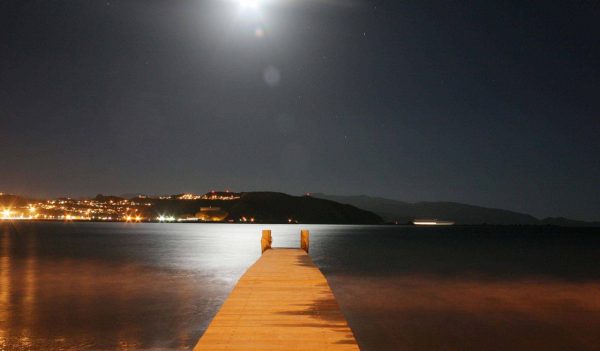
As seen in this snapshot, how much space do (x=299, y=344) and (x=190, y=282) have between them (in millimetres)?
23489

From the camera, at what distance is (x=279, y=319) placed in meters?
11.7

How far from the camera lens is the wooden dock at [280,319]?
9.73 meters

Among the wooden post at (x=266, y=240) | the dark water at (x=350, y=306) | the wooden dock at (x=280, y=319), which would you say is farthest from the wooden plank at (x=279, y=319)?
the wooden post at (x=266, y=240)

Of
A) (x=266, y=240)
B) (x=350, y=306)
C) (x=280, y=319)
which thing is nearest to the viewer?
(x=280, y=319)

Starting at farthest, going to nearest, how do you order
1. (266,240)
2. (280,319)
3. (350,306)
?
(266,240) → (350,306) → (280,319)

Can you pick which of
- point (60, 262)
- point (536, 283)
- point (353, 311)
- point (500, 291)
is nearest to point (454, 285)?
point (500, 291)

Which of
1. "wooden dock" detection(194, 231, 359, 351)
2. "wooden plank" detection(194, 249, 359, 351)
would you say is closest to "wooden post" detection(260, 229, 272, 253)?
"wooden dock" detection(194, 231, 359, 351)

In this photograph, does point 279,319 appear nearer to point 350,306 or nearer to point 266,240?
point 350,306

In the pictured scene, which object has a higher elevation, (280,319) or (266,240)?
(266,240)

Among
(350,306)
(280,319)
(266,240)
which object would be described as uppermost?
(266,240)

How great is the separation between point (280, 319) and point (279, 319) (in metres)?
0.02

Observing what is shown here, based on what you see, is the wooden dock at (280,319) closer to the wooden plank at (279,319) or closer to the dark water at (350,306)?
the wooden plank at (279,319)

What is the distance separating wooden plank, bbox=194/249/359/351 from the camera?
9.73 m

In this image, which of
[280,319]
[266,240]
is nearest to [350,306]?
[266,240]
